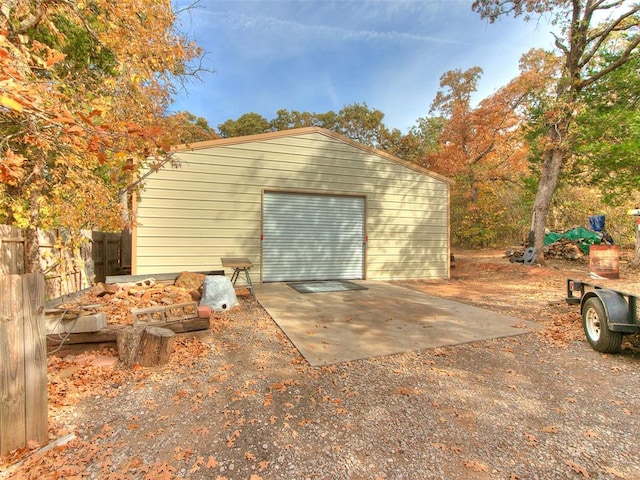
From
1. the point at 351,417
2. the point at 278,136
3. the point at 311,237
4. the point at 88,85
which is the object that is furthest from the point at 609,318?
the point at 88,85

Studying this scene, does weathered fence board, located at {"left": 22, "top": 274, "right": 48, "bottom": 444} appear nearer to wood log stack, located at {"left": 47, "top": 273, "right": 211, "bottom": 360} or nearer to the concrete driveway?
wood log stack, located at {"left": 47, "top": 273, "right": 211, "bottom": 360}

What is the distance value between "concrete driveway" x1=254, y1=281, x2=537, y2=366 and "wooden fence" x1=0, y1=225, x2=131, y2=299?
323 centimetres

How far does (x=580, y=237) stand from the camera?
12.4 meters

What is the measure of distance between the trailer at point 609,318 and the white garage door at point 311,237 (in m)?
5.45

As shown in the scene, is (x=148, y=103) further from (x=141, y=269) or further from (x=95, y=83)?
(x=141, y=269)

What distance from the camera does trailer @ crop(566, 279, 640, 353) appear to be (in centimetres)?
311

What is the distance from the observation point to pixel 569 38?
10070mm

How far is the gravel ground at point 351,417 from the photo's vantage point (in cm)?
171

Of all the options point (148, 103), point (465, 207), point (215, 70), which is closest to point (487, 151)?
point (465, 207)

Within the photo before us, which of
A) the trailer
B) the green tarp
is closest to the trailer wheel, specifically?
the trailer

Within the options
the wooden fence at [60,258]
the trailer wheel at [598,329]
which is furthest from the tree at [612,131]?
the wooden fence at [60,258]

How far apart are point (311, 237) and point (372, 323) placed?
4010 millimetres

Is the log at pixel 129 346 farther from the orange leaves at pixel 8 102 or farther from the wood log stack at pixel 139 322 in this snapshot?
the orange leaves at pixel 8 102

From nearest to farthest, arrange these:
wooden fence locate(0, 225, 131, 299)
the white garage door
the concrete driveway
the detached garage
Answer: the concrete driveway < wooden fence locate(0, 225, 131, 299) < the detached garage < the white garage door
